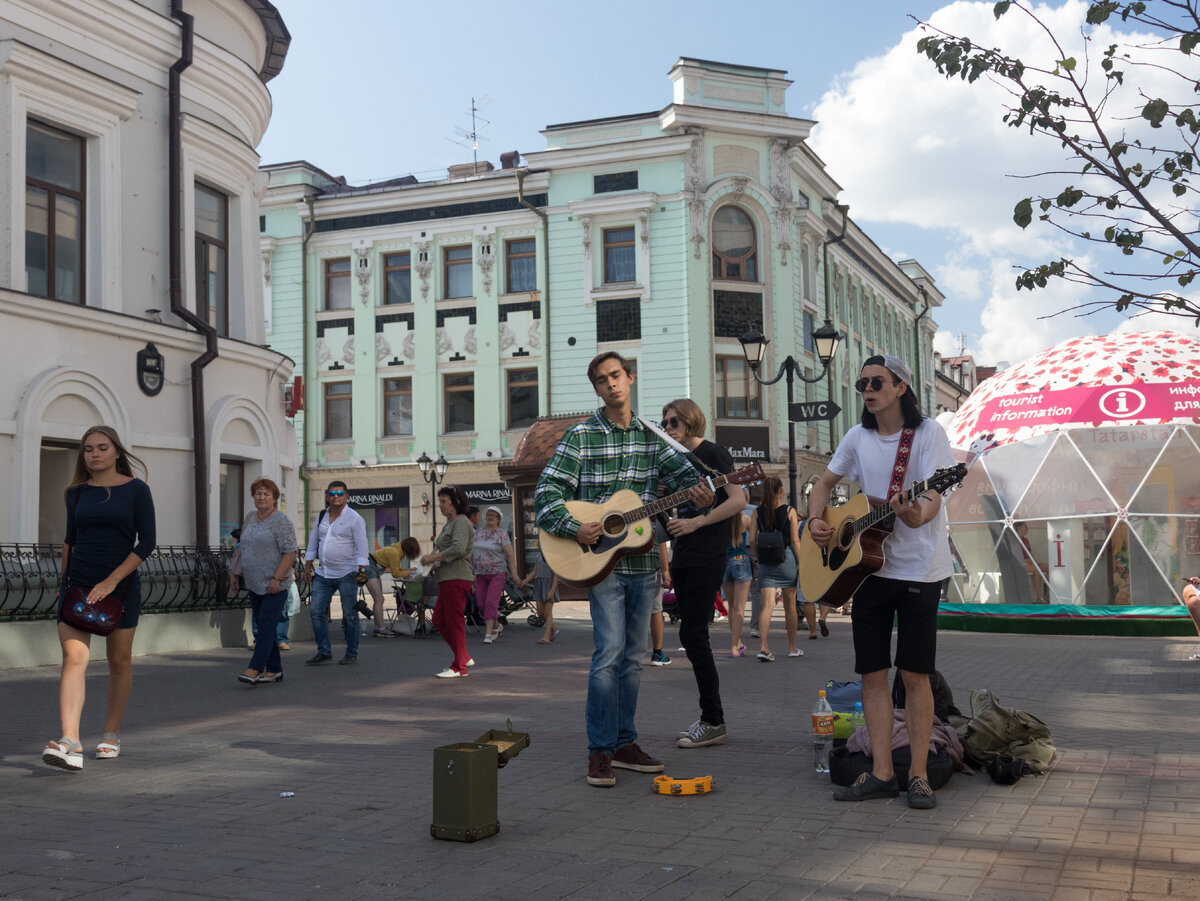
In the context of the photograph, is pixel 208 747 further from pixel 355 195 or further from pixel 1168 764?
pixel 355 195

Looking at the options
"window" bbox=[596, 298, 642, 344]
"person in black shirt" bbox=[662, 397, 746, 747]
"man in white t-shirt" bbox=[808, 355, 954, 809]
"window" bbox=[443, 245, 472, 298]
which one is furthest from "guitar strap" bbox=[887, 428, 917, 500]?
"window" bbox=[443, 245, 472, 298]

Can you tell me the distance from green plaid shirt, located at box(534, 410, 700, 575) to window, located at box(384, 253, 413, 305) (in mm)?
35650

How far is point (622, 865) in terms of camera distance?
4.57 metres

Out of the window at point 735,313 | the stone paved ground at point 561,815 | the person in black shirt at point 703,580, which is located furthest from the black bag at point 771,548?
the window at point 735,313

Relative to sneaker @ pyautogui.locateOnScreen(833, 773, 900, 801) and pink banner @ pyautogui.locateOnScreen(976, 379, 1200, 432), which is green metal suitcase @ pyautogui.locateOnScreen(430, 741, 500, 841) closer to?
sneaker @ pyautogui.locateOnScreen(833, 773, 900, 801)

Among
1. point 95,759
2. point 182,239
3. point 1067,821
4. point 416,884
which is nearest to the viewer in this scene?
point 416,884

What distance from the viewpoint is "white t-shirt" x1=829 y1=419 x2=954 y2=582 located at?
5711 millimetres

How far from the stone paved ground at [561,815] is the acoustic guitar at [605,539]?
3.47 feet

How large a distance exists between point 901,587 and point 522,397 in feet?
113

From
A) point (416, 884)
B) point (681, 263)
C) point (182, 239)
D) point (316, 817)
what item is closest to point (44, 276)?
point (182, 239)

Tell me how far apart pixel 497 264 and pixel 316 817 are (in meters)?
35.4

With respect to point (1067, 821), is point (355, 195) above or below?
above

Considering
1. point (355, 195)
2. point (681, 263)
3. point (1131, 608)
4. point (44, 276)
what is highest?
point (355, 195)

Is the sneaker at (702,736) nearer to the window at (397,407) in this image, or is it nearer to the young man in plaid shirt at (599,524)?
the young man in plaid shirt at (599,524)
